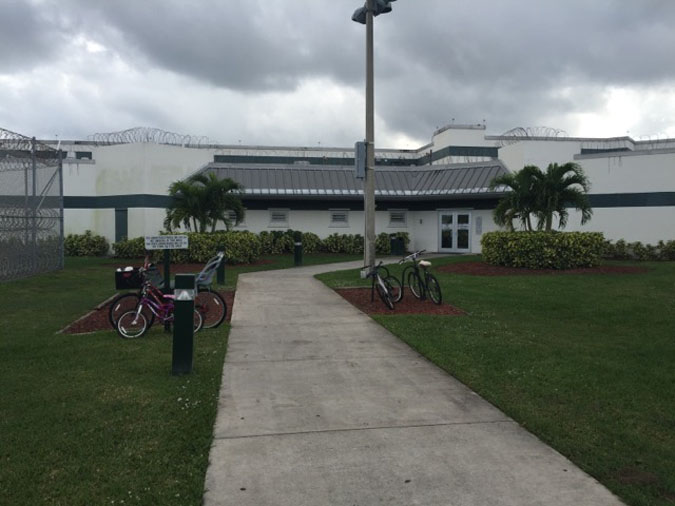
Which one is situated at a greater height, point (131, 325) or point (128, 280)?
point (128, 280)

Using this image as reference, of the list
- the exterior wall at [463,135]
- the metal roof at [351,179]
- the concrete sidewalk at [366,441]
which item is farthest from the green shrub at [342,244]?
the concrete sidewalk at [366,441]

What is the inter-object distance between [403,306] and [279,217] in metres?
17.3

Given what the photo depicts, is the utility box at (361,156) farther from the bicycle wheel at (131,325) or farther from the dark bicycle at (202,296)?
the bicycle wheel at (131,325)

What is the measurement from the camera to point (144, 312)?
830 centimetres

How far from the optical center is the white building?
891 inches

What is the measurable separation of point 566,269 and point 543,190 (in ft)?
8.31

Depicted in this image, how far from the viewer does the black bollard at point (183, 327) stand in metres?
6.19

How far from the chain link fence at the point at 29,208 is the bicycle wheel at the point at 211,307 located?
29.3 feet

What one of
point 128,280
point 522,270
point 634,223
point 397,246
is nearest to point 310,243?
point 397,246

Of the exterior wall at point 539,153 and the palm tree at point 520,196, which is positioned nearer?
the palm tree at point 520,196

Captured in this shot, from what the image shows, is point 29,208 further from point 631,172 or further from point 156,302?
point 631,172

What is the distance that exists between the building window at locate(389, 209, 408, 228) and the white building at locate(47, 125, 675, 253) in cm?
5

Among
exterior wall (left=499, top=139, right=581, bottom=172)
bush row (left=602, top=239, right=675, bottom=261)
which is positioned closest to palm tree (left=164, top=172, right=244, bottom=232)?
exterior wall (left=499, top=139, right=581, bottom=172)

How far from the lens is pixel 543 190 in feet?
55.6
